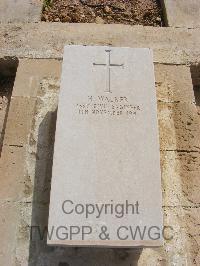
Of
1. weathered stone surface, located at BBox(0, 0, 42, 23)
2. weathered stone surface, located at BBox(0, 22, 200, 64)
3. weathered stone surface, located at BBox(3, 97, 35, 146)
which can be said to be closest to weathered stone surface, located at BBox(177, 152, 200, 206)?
weathered stone surface, located at BBox(0, 22, 200, 64)

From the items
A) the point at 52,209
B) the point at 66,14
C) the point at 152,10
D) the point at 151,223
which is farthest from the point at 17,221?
the point at 152,10

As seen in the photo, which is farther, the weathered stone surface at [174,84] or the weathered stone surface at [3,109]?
the weathered stone surface at [3,109]

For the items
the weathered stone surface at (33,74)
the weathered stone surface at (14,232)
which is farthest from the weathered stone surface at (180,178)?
the weathered stone surface at (33,74)

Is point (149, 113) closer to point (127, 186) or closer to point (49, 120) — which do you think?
point (127, 186)

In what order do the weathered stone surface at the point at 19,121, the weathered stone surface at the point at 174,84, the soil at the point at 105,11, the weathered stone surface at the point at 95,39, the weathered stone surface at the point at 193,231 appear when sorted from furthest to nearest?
the soil at the point at 105,11 < the weathered stone surface at the point at 95,39 < the weathered stone surface at the point at 174,84 < the weathered stone surface at the point at 19,121 < the weathered stone surface at the point at 193,231

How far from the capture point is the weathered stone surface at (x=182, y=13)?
15.8 feet

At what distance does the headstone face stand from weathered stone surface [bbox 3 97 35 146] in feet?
2.25

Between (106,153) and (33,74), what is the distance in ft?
5.25

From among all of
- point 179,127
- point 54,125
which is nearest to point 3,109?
point 54,125

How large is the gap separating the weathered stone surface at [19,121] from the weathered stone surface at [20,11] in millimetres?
1295

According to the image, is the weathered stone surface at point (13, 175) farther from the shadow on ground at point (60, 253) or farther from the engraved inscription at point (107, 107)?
the engraved inscription at point (107, 107)

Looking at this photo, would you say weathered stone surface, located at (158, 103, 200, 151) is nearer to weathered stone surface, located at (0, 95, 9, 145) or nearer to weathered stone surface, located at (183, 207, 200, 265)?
weathered stone surface, located at (183, 207, 200, 265)

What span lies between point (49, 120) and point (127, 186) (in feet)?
4.17

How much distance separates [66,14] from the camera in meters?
4.95
